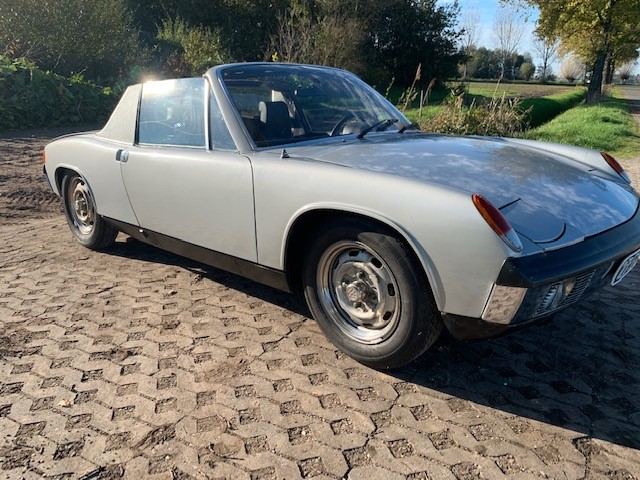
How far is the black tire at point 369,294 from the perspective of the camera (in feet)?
7.62

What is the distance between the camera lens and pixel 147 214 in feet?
11.8

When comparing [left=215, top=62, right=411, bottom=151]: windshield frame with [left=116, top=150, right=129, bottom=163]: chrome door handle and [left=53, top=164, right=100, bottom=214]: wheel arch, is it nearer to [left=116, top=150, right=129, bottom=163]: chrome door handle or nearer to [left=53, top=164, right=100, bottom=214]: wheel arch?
[left=116, top=150, right=129, bottom=163]: chrome door handle

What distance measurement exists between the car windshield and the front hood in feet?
0.87

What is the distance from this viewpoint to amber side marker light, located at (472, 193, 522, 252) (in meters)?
2.01

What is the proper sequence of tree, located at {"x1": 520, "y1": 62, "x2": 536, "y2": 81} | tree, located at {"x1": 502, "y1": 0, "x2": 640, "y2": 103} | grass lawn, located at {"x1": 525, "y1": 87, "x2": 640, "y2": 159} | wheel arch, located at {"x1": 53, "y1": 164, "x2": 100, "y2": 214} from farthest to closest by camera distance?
tree, located at {"x1": 520, "y1": 62, "x2": 536, "y2": 81}, tree, located at {"x1": 502, "y1": 0, "x2": 640, "y2": 103}, grass lawn, located at {"x1": 525, "y1": 87, "x2": 640, "y2": 159}, wheel arch, located at {"x1": 53, "y1": 164, "x2": 100, "y2": 214}

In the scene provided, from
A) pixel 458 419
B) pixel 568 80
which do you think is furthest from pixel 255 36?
pixel 568 80

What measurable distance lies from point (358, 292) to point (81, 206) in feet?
10.5

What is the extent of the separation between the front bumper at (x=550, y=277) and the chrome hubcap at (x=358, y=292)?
1.23 feet

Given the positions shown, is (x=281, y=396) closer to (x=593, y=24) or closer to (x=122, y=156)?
(x=122, y=156)

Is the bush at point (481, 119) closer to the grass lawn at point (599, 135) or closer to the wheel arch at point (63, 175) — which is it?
the grass lawn at point (599, 135)

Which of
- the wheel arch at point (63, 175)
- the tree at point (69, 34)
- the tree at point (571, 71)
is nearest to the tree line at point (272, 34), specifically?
the tree at point (69, 34)

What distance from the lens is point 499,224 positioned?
2.02 meters

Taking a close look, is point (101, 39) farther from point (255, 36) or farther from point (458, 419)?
point (458, 419)

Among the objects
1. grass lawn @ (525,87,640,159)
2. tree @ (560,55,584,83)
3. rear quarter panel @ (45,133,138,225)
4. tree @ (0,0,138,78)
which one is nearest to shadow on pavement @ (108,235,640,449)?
rear quarter panel @ (45,133,138,225)
